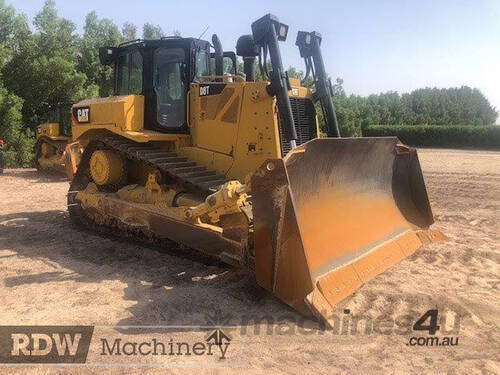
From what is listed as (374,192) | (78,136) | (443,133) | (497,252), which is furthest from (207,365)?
(443,133)

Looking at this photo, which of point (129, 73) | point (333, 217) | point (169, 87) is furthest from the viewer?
point (129, 73)

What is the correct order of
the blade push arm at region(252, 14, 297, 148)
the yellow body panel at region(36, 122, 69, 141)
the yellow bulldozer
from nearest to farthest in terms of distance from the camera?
the yellow bulldozer < the blade push arm at region(252, 14, 297, 148) < the yellow body panel at region(36, 122, 69, 141)

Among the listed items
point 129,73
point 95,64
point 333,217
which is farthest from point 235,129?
point 95,64

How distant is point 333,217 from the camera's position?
4605 millimetres

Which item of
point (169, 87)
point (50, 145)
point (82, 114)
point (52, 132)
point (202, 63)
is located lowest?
point (50, 145)

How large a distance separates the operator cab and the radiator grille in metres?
1.45

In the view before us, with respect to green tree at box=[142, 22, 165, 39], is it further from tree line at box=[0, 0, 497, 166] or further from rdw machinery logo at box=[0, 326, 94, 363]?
rdw machinery logo at box=[0, 326, 94, 363]

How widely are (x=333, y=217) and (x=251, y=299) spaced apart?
1.19 metres

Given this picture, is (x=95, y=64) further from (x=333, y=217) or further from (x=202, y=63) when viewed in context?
(x=333, y=217)

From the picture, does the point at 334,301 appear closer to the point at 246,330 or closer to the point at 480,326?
the point at 246,330

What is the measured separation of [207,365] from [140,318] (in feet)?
3.15

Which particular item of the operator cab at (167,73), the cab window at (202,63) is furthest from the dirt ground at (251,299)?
the cab window at (202,63)

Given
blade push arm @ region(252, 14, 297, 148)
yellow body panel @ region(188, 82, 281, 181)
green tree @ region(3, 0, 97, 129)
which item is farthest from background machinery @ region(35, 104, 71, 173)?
blade push arm @ region(252, 14, 297, 148)

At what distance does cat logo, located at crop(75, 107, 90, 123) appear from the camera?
22.3 feet
